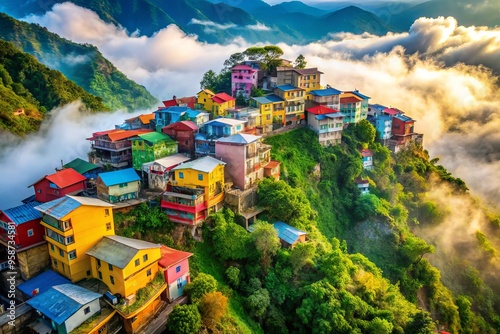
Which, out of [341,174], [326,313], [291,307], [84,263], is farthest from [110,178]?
[341,174]

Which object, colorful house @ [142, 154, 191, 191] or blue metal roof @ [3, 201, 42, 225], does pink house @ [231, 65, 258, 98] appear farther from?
blue metal roof @ [3, 201, 42, 225]

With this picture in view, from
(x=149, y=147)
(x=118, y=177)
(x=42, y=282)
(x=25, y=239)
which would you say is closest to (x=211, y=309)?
(x=42, y=282)

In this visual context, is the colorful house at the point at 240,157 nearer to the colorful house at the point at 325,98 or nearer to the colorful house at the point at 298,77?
the colorful house at the point at 325,98

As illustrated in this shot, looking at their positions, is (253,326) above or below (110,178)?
below

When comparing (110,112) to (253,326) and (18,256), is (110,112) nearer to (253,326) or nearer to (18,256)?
(18,256)

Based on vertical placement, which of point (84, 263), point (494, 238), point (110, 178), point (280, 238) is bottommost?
point (494, 238)

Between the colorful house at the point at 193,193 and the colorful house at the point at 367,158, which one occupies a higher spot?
the colorful house at the point at 193,193

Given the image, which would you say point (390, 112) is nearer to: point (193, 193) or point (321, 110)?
point (321, 110)

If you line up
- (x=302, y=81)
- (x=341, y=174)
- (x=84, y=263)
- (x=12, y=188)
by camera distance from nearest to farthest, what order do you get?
(x=84, y=263) → (x=12, y=188) → (x=341, y=174) → (x=302, y=81)

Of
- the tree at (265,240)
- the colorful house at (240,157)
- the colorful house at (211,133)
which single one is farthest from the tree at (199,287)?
the colorful house at (211,133)
